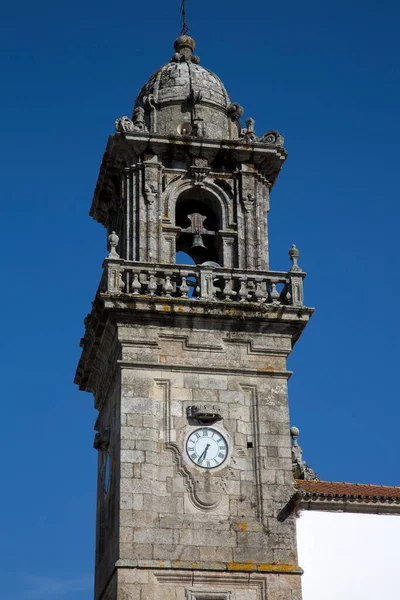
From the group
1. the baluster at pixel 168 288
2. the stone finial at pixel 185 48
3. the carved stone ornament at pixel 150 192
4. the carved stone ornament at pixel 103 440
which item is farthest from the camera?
the stone finial at pixel 185 48

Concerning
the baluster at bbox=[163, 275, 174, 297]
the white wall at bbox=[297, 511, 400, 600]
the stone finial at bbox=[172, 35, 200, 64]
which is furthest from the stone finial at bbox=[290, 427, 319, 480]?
the stone finial at bbox=[172, 35, 200, 64]

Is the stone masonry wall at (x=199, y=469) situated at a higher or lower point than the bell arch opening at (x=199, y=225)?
lower

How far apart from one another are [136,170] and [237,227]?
2.30 m

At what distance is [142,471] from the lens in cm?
2211

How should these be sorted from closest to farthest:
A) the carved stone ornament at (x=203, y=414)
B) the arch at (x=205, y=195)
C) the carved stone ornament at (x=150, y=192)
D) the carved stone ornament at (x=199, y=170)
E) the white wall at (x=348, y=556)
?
the white wall at (x=348, y=556)
the carved stone ornament at (x=203, y=414)
the carved stone ornament at (x=150, y=192)
the arch at (x=205, y=195)
the carved stone ornament at (x=199, y=170)

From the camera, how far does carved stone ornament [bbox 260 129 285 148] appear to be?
2589 centimetres

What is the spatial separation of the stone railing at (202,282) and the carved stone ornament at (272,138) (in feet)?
10.0

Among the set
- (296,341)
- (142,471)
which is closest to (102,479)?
(142,471)

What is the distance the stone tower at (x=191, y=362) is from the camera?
71.3ft

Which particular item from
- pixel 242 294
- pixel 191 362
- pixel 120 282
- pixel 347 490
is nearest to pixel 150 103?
pixel 120 282

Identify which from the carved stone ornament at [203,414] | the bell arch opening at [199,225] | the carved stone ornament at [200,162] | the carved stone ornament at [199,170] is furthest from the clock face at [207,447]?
the carved stone ornament at [200,162]

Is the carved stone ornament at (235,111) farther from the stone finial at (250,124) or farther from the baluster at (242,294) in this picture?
the baluster at (242,294)

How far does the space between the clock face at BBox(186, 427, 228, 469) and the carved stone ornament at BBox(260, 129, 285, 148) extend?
638 cm

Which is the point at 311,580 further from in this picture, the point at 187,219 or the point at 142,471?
the point at 187,219
